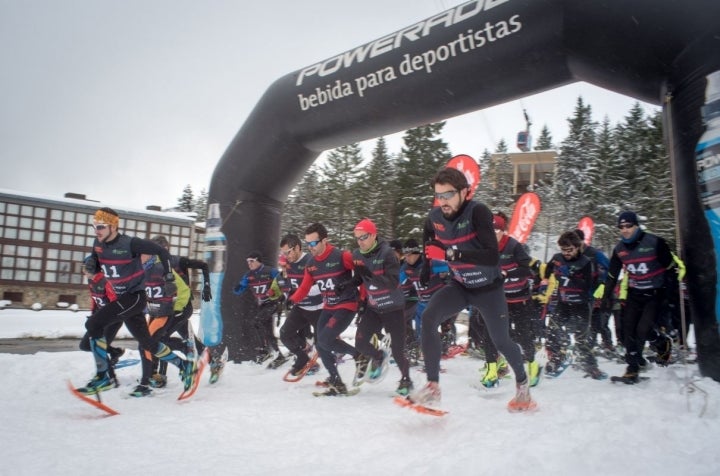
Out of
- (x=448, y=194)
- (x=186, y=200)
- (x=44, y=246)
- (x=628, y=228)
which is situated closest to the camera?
(x=448, y=194)

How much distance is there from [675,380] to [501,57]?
410 cm

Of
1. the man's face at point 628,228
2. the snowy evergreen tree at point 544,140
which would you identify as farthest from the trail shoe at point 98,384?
the snowy evergreen tree at point 544,140

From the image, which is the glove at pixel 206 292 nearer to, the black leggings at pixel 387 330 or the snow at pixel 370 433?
the snow at pixel 370 433

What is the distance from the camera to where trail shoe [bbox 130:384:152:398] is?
18.6 ft

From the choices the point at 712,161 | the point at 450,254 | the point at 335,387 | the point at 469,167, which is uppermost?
the point at 469,167

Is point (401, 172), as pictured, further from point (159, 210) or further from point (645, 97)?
point (645, 97)

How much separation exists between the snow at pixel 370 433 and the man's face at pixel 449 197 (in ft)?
5.73

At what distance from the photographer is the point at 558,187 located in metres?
45.1

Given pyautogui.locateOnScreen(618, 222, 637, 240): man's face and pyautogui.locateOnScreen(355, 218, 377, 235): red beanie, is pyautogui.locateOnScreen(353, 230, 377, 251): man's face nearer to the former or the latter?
pyautogui.locateOnScreen(355, 218, 377, 235): red beanie

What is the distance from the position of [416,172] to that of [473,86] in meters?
27.3

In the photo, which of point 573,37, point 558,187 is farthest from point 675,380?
point 558,187

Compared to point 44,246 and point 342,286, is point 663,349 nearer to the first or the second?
point 342,286

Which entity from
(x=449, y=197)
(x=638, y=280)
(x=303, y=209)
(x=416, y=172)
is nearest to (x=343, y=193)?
(x=303, y=209)

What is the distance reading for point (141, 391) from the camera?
5715 millimetres
